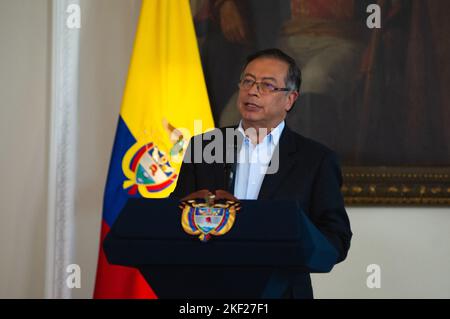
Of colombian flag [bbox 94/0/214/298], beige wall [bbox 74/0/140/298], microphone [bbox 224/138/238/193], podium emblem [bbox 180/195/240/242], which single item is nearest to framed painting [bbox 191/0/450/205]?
colombian flag [bbox 94/0/214/298]

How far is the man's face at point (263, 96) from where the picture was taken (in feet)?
8.61

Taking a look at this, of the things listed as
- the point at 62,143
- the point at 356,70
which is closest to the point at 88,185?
the point at 62,143

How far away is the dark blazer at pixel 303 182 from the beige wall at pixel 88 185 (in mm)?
2174

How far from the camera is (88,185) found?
4734 millimetres

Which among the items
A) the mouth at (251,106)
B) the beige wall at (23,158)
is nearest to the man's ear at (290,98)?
the mouth at (251,106)

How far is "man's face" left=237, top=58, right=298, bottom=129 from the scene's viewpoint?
8.61ft

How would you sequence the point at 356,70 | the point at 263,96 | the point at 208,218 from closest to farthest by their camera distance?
the point at 208,218 < the point at 263,96 < the point at 356,70

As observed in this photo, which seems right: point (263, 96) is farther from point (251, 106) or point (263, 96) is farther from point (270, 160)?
point (270, 160)

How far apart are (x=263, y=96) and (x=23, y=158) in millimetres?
2620

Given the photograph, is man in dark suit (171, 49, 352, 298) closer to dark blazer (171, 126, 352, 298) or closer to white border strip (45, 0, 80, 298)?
dark blazer (171, 126, 352, 298)

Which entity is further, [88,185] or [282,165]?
[88,185]

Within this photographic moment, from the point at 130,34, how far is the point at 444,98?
2126mm

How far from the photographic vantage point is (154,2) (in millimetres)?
4504

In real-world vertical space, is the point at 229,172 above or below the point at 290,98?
below
